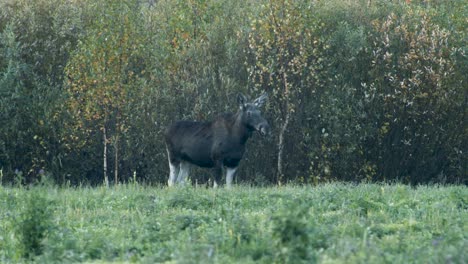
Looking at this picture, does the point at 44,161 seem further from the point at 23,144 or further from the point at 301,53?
the point at 301,53

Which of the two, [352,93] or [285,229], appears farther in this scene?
[352,93]

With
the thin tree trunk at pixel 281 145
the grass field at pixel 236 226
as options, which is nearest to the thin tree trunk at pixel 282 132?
the thin tree trunk at pixel 281 145

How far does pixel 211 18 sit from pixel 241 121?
5838 millimetres

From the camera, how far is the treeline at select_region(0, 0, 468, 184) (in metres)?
28.8

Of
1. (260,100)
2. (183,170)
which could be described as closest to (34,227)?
(183,170)

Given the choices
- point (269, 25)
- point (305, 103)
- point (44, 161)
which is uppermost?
point (269, 25)

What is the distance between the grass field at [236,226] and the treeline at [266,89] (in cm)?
999

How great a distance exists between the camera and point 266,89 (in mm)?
29344

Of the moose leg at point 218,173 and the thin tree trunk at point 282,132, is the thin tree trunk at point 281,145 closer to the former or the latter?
the thin tree trunk at point 282,132

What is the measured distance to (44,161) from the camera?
30484 mm

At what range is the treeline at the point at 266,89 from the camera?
94.4 ft

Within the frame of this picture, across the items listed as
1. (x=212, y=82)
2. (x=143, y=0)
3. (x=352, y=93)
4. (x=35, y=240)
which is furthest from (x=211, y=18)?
(x=35, y=240)

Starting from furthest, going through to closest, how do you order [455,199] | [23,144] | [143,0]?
[143,0]
[23,144]
[455,199]

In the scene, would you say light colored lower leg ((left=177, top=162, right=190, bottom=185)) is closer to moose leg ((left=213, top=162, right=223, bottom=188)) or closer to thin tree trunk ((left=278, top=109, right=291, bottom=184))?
moose leg ((left=213, top=162, right=223, bottom=188))
